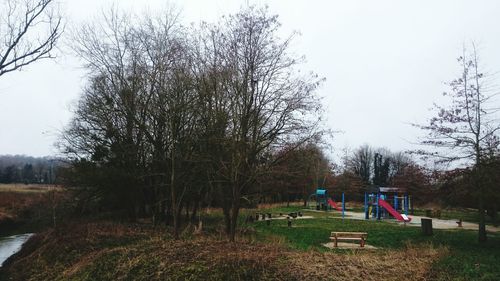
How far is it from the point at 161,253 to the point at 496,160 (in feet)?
42.7

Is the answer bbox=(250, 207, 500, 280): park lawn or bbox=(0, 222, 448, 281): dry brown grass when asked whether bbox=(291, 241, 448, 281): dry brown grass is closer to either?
bbox=(0, 222, 448, 281): dry brown grass

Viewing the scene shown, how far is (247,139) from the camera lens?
16062 mm

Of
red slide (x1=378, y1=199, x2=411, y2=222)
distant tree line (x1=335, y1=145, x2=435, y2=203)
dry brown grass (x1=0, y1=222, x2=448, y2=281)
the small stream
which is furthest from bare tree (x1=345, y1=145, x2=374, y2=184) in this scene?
dry brown grass (x1=0, y1=222, x2=448, y2=281)

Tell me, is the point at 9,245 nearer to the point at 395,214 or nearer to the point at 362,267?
the point at 395,214

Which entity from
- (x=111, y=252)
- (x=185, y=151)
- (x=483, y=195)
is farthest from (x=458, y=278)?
(x=185, y=151)

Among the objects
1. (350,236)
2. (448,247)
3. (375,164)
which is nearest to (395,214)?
(350,236)

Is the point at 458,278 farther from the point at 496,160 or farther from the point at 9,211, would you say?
the point at 9,211

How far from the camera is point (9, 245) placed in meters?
27.3

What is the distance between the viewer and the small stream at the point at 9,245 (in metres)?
23.3

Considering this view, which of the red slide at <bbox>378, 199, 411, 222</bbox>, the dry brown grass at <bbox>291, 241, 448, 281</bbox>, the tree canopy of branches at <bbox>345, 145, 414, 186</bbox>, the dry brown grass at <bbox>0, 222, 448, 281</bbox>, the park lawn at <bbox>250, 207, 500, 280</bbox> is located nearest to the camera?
the dry brown grass at <bbox>291, 241, 448, 281</bbox>

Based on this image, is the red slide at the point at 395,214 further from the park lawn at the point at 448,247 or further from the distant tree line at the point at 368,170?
the distant tree line at the point at 368,170

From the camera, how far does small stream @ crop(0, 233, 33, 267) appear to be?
2333 centimetres

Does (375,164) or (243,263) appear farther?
(375,164)

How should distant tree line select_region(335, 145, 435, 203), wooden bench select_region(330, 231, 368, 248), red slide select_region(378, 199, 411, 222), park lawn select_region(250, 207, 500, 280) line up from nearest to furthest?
park lawn select_region(250, 207, 500, 280)
wooden bench select_region(330, 231, 368, 248)
red slide select_region(378, 199, 411, 222)
distant tree line select_region(335, 145, 435, 203)
